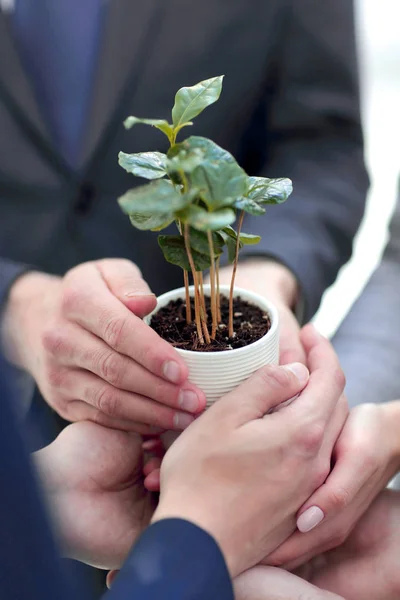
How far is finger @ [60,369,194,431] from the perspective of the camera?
658 mm

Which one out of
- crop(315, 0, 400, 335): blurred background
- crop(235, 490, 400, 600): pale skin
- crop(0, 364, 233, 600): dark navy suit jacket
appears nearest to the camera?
crop(0, 364, 233, 600): dark navy suit jacket

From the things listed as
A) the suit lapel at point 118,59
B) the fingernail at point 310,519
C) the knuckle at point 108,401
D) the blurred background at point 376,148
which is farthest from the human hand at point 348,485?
the blurred background at point 376,148

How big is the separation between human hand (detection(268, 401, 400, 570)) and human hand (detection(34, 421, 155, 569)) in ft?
0.51

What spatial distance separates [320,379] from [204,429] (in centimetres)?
A: 15

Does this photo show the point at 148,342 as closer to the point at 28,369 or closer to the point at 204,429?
the point at 204,429

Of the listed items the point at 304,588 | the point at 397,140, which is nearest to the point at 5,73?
the point at 304,588

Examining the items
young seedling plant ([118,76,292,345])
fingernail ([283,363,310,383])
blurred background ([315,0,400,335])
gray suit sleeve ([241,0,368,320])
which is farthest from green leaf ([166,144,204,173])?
blurred background ([315,0,400,335])

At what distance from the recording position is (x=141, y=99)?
1.02 metres

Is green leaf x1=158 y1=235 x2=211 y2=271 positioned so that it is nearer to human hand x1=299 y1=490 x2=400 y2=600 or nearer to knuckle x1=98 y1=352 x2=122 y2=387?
knuckle x1=98 y1=352 x2=122 y2=387

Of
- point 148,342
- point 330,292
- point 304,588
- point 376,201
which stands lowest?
point 330,292

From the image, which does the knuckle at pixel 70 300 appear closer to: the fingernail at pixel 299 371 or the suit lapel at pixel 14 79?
the fingernail at pixel 299 371

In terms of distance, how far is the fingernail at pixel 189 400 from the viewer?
2.08 feet

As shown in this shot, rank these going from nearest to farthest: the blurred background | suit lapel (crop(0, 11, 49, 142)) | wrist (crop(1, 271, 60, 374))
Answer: wrist (crop(1, 271, 60, 374)) < suit lapel (crop(0, 11, 49, 142)) < the blurred background

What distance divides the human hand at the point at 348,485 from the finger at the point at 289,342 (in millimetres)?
90
